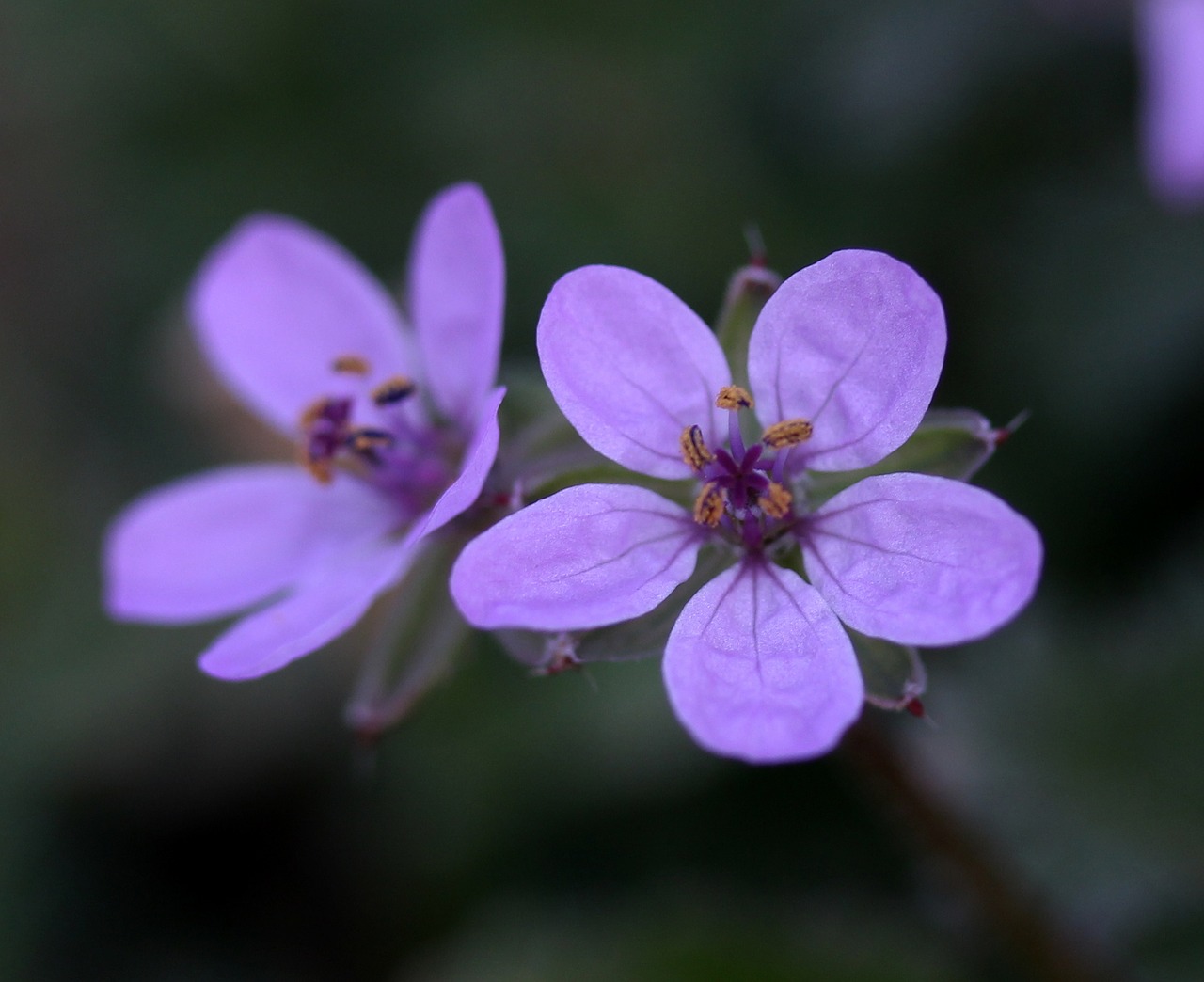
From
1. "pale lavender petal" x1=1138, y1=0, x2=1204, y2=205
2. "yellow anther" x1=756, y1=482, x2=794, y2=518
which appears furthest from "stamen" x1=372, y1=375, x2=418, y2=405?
"pale lavender petal" x1=1138, y1=0, x2=1204, y2=205

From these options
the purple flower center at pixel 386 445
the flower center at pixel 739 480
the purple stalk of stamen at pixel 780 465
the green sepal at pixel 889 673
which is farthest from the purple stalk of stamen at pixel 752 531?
the purple flower center at pixel 386 445

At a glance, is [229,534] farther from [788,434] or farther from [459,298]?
[788,434]

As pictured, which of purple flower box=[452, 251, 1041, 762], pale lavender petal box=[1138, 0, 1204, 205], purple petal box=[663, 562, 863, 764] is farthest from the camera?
pale lavender petal box=[1138, 0, 1204, 205]

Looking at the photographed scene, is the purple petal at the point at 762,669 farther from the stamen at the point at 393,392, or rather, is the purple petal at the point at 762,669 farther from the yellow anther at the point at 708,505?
the stamen at the point at 393,392

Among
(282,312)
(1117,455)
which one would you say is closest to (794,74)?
(1117,455)

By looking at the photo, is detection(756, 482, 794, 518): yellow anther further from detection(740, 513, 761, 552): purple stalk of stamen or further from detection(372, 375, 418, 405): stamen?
detection(372, 375, 418, 405): stamen

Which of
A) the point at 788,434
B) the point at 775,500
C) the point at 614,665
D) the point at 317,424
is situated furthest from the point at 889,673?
the point at 614,665
